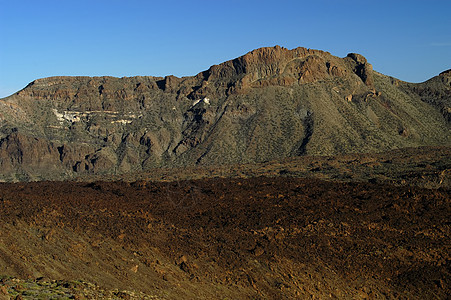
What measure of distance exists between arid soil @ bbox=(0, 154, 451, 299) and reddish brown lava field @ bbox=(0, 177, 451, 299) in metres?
0.06

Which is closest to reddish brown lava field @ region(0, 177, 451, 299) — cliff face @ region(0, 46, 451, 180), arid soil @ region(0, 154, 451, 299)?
arid soil @ region(0, 154, 451, 299)

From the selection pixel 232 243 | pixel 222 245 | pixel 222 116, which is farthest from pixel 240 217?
pixel 222 116

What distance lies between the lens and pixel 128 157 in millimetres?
99688

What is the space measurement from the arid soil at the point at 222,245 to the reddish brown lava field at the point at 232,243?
0.06 metres

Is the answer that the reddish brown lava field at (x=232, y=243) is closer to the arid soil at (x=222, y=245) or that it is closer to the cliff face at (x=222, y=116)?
the arid soil at (x=222, y=245)

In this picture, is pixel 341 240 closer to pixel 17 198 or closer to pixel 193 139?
pixel 17 198

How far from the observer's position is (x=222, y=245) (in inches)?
952

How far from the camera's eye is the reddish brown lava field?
19.6 meters

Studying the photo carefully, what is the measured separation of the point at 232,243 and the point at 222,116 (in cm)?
8082

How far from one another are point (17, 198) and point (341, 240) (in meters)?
17.6

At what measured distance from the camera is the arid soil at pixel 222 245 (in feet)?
62.1

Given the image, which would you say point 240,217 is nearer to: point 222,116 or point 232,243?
point 232,243

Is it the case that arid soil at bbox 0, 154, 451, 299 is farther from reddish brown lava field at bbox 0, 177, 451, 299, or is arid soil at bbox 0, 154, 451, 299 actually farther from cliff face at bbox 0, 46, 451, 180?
cliff face at bbox 0, 46, 451, 180

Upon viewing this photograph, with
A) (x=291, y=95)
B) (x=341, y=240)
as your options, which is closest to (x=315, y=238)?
(x=341, y=240)
